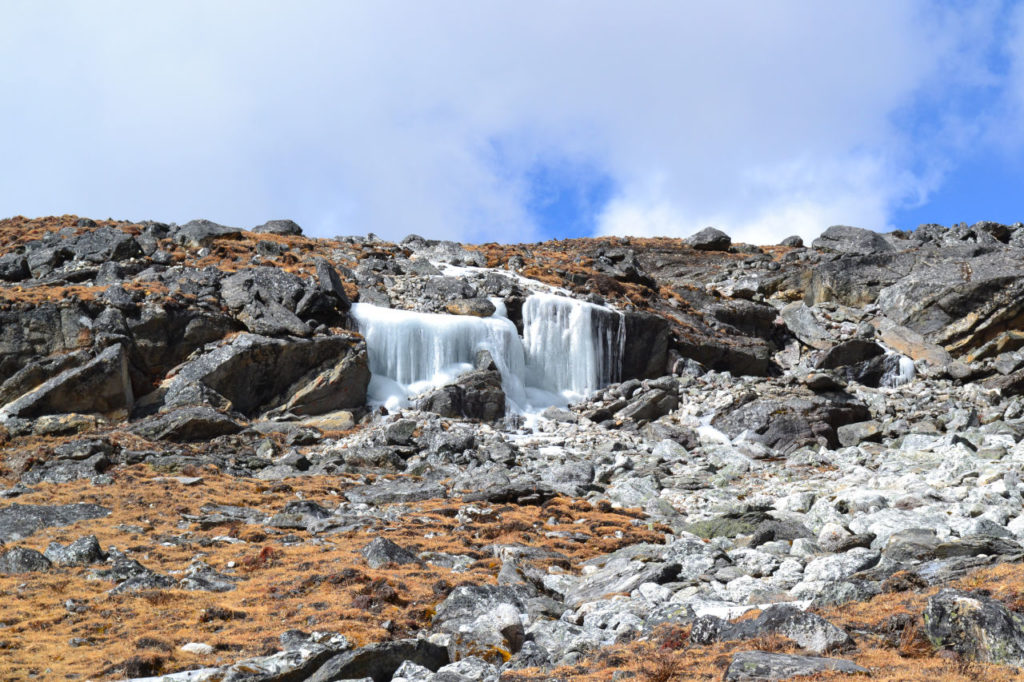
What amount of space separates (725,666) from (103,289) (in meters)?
26.7

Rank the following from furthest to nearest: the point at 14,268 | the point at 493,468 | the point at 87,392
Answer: the point at 14,268 → the point at 87,392 → the point at 493,468

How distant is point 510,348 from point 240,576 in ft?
66.8

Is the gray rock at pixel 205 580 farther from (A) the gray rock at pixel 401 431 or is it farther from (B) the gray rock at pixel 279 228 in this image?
(B) the gray rock at pixel 279 228

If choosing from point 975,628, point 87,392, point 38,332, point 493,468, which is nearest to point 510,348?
point 493,468

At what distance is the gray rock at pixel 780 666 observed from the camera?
22.2 ft

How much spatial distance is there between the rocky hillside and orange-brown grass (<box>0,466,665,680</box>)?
0.08 meters

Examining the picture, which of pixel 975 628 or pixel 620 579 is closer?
pixel 975 628

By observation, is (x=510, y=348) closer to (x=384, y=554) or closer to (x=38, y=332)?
(x=38, y=332)

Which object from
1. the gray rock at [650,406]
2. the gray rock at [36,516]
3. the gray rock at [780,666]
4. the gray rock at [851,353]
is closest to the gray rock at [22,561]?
the gray rock at [36,516]

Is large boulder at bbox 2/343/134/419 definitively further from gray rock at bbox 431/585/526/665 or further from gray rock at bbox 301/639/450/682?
gray rock at bbox 301/639/450/682

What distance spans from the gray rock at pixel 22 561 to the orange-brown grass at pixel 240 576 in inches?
11.1

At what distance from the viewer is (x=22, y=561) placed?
11.9m

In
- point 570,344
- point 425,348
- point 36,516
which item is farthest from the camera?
point 570,344

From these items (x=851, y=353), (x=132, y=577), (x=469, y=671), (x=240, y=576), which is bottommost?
(x=469, y=671)
